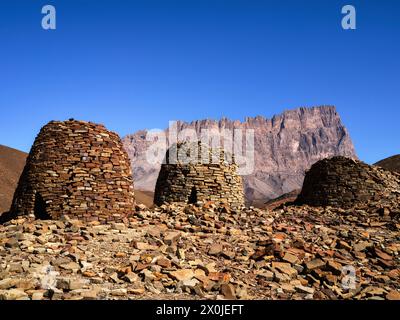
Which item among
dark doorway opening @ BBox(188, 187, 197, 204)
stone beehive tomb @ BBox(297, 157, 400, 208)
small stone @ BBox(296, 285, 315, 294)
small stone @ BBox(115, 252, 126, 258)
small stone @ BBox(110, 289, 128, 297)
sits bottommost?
small stone @ BBox(296, 285, 315, 294)

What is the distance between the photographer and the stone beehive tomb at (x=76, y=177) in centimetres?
945

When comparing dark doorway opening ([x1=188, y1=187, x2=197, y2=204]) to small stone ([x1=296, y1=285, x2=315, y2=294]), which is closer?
small stone ([x1=296, y1=285, x2=315, y2=294])

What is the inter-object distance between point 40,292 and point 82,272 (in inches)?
36.7

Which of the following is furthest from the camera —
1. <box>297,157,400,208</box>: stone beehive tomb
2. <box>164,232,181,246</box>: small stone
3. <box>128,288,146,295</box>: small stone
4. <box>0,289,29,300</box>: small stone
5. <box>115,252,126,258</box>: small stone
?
<box>297,157,400,208</box>: stone beehive tomb

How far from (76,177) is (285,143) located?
519 feet

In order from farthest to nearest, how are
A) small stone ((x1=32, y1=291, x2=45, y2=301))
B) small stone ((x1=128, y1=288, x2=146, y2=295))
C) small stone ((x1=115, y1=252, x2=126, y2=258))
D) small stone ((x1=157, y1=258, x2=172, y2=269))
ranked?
small stone ((x1=115, y1=252, x2=126, y2=258)) < small stone ((x1=157, y1=258, x2=172, y2=269)) < small stone ((x1=128, y1=288, x2=146, y2=295)) < small stone ((x1=32, y1=291, x2=45, y2=301))

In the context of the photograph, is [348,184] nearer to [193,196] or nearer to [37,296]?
[193,196]

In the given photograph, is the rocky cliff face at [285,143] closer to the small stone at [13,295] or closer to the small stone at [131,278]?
the small stone at [131,278]

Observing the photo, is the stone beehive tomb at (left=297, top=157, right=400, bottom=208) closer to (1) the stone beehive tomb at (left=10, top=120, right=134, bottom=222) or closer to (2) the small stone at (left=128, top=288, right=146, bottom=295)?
(1) the stone beehive tomb at (left=10, top=120, right=134, bottom=222)

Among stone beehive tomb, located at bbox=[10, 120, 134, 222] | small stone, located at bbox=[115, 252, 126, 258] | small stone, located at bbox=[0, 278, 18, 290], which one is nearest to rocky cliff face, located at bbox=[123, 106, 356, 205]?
stone beehive tomb, located at bbox=[10, 120, 134, 222]

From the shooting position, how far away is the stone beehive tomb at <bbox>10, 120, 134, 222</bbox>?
9.45 metres

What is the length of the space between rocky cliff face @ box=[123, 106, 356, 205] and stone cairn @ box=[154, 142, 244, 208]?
114 metres
